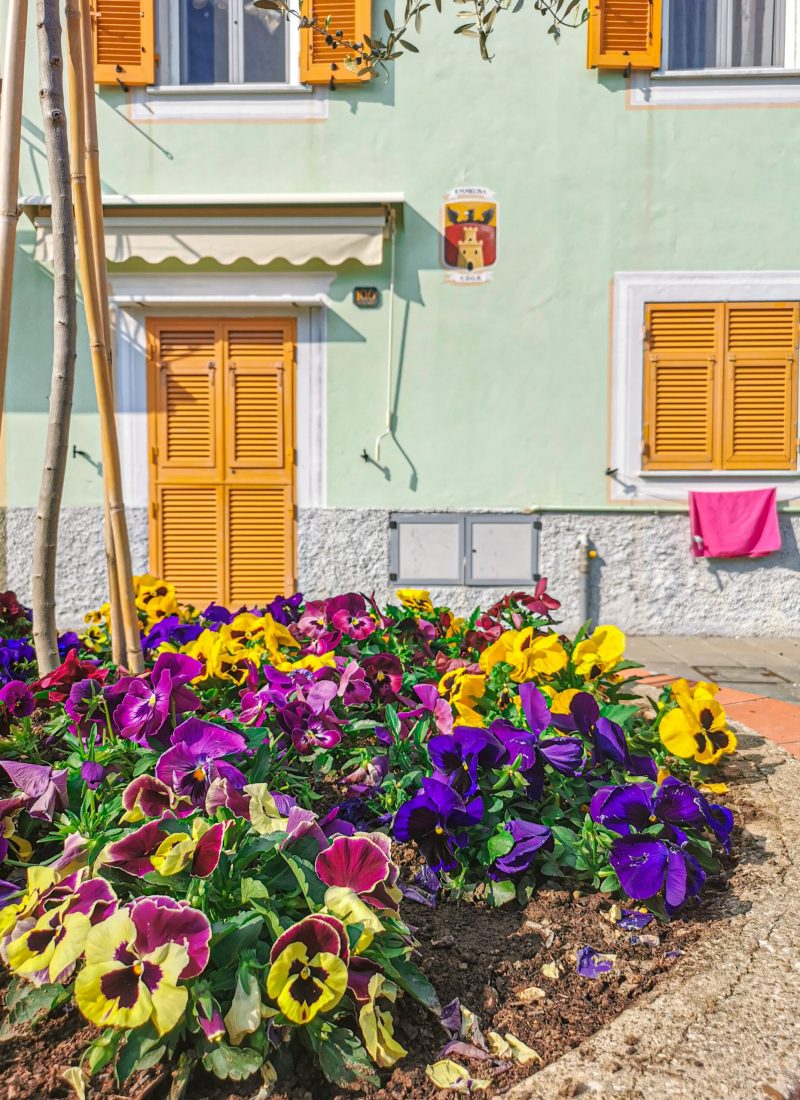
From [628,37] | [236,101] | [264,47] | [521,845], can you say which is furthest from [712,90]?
[521,845]

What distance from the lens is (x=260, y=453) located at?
7.16 metres

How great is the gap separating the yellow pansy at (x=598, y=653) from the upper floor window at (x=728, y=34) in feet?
21.0

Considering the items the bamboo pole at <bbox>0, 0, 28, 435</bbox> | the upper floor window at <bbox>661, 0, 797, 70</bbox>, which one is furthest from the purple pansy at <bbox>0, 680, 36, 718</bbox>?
the upper floor window at <bbox>661, 0, 797, 70</bbox>

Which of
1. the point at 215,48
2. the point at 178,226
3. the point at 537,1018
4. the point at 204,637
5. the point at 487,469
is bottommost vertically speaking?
the point at 537,1018

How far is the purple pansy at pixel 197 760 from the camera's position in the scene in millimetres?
1396

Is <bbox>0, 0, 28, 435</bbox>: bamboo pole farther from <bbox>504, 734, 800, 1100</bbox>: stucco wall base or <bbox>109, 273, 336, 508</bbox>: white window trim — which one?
<bbox>109, 273, 336, 508</bbox>: white window trim

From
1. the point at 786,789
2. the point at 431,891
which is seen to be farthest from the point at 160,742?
the point at 786,789

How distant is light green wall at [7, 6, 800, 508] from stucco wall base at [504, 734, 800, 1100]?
5.60 m

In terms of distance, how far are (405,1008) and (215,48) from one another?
7.61 meters

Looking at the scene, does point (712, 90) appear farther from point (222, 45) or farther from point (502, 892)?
point (502, 892)

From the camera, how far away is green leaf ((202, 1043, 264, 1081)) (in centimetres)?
101

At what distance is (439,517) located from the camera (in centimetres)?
702

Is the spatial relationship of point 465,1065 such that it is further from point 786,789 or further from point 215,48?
point 215,48

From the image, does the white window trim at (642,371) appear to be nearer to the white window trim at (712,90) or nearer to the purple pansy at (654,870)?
the white window trim at (712,90)
